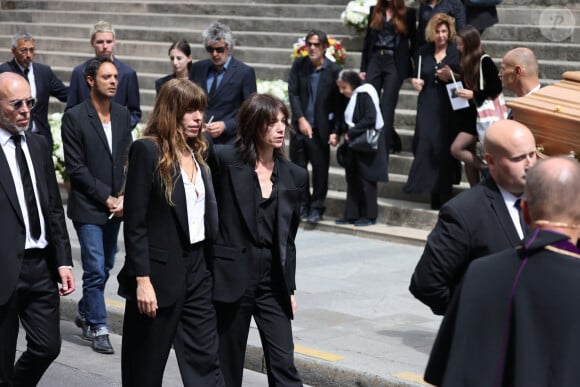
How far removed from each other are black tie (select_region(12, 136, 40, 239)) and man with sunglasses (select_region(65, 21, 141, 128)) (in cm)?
336

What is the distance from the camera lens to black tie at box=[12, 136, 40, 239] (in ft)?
19.6

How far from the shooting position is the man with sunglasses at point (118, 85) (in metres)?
9.79

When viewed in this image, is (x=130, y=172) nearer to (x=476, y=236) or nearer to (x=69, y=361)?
(x=476, y=236)

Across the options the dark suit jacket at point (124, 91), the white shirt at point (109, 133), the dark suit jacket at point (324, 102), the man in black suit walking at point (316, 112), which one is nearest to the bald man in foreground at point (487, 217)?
the white shirt at point (109, 133)

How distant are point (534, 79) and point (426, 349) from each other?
216 centimetres

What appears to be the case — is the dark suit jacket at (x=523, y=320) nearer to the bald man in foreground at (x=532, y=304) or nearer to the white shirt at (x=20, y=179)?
the bald man in foreground at (x=532, y=304)

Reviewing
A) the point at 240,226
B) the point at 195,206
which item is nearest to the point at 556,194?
the point at 195,206

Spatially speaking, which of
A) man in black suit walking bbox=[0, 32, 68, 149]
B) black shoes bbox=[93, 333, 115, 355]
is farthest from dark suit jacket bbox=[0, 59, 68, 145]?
black shoes bbox=[93, 333, 115, 355]

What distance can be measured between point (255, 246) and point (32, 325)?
4.00 ft

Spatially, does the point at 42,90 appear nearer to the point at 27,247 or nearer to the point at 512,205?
the point at 27,247

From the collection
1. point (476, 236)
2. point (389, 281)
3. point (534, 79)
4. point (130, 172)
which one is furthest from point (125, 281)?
point (389, 281)

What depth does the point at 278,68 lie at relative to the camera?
16250 mm

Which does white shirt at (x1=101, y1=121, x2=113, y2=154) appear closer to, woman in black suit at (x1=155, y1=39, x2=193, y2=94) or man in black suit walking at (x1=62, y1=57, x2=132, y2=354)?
man in black suit walking at (x1=62, y1=57, x2=132, y2=354)

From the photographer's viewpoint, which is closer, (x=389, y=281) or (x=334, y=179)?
(x=389, y=281)
